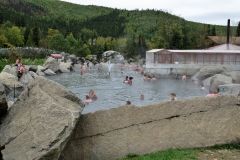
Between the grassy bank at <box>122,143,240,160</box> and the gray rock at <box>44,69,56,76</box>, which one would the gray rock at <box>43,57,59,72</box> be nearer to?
the gray rock at <box>44,69,56,76</box>

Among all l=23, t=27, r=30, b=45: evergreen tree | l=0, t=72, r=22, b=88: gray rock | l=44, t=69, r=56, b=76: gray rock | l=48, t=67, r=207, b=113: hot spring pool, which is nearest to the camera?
l=48, t=67, r=207, b=113: hot spring pool

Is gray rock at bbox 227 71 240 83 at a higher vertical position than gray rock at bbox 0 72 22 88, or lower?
lower

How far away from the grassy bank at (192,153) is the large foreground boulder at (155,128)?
0.24m

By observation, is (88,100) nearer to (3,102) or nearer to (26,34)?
(3,102)

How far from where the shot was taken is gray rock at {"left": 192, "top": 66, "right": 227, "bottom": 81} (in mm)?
67438

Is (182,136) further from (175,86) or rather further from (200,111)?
(175,86)

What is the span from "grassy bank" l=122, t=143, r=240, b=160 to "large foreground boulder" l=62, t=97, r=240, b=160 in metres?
0.24

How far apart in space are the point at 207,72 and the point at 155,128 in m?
57.0

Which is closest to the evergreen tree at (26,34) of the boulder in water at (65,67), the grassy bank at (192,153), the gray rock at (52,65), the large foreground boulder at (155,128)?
the boulder in water at (65,67)

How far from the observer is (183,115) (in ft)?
39.6

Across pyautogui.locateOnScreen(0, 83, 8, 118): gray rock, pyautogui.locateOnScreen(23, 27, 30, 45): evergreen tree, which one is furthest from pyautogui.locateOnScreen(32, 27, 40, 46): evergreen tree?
pyautogui.locateOnScreen(0, 83, 8, 118): gray rock

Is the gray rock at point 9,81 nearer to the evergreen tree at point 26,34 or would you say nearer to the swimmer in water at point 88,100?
the swimmer in water at point 88,100

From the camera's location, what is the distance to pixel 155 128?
39.5 feet

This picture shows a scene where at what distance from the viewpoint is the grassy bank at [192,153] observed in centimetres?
1065
